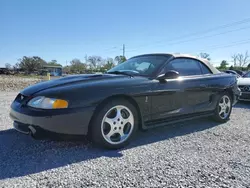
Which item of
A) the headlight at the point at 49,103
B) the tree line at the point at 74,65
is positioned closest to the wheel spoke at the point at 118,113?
the headlight at the point at 49,103

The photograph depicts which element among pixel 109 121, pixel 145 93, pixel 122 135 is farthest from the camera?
pixel 145 93

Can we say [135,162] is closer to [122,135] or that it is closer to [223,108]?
[122,135]

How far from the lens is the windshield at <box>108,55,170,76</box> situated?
11.3ft

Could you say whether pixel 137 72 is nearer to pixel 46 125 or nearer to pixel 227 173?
pixel 46 125

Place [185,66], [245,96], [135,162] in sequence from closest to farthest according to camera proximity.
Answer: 1. [135,162]
2. [185,66]
3. [245,96]

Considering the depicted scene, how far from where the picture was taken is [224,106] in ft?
14.4

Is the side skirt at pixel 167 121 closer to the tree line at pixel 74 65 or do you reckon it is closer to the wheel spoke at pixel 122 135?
the wheel spoke at pixel 122 135

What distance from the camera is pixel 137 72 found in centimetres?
354

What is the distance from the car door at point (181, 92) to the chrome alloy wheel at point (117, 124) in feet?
1.40

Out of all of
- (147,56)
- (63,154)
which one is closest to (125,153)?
(63,154)

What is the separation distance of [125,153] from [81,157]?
22.1 inches

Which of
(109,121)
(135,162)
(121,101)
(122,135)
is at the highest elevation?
(121,101)

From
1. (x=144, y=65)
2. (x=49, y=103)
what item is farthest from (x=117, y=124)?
(x=144, y=65)

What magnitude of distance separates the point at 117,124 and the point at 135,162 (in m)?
0.63
